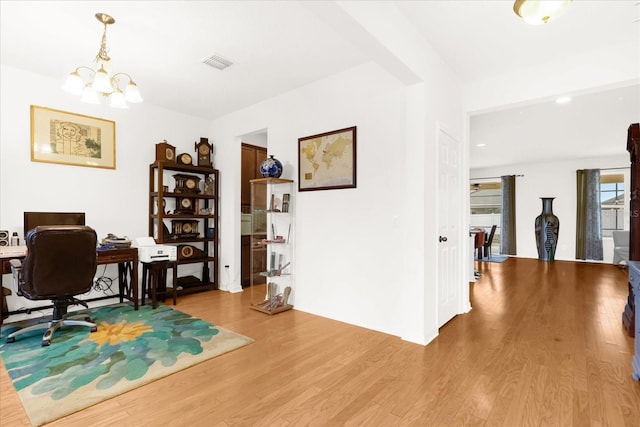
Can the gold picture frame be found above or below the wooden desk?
above

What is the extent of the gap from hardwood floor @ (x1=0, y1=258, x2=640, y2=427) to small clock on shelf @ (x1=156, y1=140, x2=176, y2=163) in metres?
2.48

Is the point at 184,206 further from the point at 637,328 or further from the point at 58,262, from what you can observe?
the point at 637,328

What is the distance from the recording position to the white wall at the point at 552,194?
26.0ft

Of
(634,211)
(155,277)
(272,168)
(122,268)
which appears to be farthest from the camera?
(122,268)

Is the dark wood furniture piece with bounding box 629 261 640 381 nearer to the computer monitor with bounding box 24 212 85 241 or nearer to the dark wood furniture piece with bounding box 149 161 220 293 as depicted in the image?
the dark wood furniture piece with bounding box 149 161 220 293

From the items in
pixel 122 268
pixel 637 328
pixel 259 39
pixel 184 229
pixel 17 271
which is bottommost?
pixel 637 328

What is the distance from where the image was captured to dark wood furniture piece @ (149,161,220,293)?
4.52 metres

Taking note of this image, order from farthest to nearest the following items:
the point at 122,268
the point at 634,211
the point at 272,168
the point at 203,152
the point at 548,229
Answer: the point at 548,229, the point at 203,152, the point at 122,268, the point at 272,168, the point at 634,211

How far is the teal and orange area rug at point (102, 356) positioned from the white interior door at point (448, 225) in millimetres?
2040

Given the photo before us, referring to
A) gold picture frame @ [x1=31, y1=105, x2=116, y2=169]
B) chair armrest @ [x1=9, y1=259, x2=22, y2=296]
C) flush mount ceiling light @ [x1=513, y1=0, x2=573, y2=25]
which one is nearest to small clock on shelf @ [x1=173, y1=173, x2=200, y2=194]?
gold picture frame @ [x1=31, y1=105, x2=116, y2=169]

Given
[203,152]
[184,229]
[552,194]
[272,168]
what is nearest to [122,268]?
[184,229]

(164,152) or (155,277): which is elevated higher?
(164,152)

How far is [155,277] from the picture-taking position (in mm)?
3920

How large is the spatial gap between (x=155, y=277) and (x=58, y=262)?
1194mm
